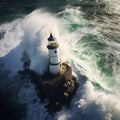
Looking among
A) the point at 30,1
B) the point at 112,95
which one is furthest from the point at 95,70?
the point at 30,1

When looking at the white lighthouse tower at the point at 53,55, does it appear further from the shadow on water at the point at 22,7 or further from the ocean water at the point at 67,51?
the shadow on water at the point at 22,7

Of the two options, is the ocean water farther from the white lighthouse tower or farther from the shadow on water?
the white lighthouse tower

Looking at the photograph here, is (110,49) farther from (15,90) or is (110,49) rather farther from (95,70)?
(15,90)

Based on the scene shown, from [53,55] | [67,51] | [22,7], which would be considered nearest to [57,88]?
[53,55]

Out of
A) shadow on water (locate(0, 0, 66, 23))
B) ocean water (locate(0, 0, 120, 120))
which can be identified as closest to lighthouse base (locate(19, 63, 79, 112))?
ocean water (locate(0, 0, 120, 120))

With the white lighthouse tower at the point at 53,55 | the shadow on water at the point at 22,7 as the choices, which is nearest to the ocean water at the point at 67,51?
the shadow on water at the point at 22,7

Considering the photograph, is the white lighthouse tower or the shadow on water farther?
the shadow on water

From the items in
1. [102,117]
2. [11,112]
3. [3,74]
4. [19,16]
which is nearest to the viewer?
[102,117]
